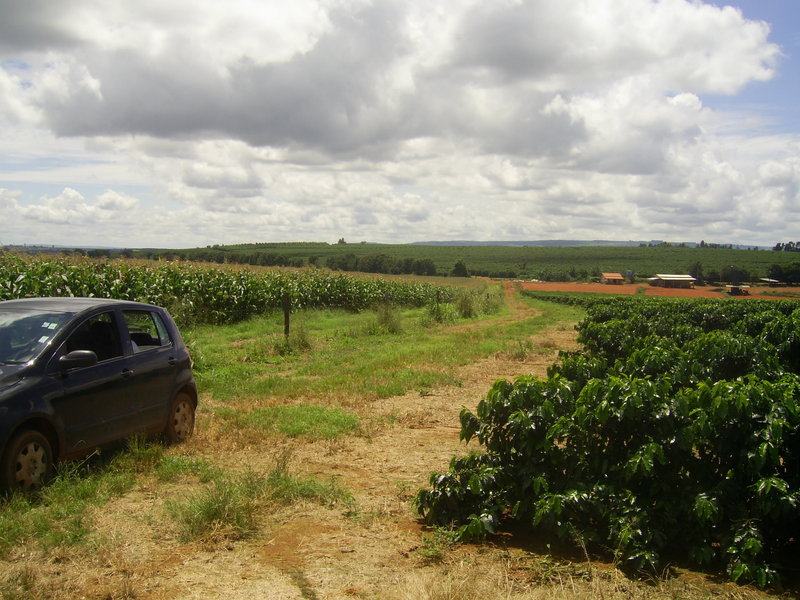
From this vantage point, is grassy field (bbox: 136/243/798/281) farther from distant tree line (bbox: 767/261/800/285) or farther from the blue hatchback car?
the blue hatchback car

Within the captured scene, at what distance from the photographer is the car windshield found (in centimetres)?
596

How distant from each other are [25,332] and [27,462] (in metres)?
1.34

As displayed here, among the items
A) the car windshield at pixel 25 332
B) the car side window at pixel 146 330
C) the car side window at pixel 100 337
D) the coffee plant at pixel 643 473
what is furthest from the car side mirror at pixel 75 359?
the coffee plant at pixel 643 473

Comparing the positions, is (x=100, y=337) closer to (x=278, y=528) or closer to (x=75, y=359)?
(x=75, y=359)

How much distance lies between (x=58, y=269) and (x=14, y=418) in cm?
1452

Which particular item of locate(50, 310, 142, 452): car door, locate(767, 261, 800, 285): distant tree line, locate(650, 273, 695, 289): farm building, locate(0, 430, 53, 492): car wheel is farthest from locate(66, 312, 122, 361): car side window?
locate(767, 261, 800, 285): distant tree line

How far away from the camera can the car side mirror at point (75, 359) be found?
5934 mm

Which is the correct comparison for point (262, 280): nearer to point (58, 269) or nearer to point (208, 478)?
point (58, 269)

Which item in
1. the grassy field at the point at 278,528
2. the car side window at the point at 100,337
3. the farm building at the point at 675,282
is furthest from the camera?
the farm building at the point at 675,282

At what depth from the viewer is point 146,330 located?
7699 millimetres

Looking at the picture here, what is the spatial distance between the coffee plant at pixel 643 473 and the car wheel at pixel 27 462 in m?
3.32

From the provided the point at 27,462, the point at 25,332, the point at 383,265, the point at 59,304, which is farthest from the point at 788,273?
the point at 27,462

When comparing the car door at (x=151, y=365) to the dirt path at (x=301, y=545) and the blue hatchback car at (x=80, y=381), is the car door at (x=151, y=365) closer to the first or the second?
the blue hatchback car at (x=80, y=381)

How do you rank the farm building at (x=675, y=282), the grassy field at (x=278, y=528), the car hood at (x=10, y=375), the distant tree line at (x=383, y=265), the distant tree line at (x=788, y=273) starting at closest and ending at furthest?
1. the grassy field at (x=278, y=528)
2. the car hood at (x=10, y=375)
3. the farm building at (x=675, y=282)
4. the distant tree line at (x=383, y=265)
5. the distant tree line at (x=788, y=273)
